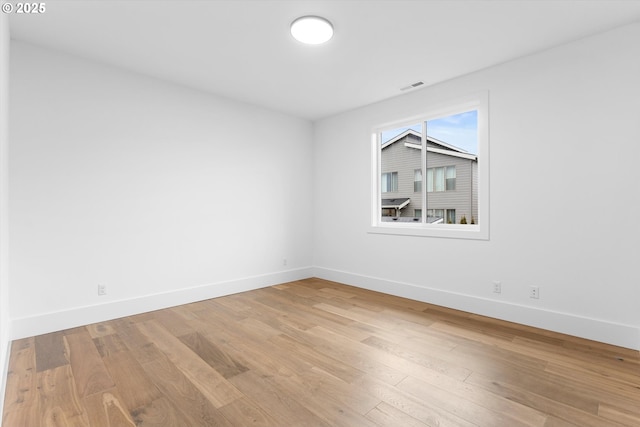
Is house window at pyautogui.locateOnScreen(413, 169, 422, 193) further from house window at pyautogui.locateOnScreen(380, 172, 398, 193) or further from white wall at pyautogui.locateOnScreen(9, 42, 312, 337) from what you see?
white wall at pyautogui.locateOnScreen(9, 42, 312, 337)

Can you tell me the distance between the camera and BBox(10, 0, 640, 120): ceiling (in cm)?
232

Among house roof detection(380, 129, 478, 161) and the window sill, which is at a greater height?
house roof detection(380, 129, 478, 161)

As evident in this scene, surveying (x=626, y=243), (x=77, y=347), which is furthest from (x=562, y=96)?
(x=77, y=347)

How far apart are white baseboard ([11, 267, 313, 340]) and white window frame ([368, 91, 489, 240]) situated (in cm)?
194

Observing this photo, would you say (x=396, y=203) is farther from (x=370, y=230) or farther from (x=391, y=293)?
(x=391, y=293)

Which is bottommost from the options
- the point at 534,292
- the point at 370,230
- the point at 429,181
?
the point at 534,292

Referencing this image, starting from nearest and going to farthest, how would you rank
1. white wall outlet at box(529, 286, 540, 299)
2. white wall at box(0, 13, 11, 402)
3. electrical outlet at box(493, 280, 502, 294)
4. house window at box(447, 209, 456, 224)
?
1. white wall at box(0, 13, 11, 402)
2. white wall outlet at box(529, 286, 540, 299)
3. electrical outlet at box(493, 280, 502, 294)
4. house window at box(447, 209, 456, 224)

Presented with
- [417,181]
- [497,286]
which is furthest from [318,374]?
[417,181]

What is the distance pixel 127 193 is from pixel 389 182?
3343 millimetres

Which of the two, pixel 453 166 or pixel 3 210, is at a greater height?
pixel 453 166

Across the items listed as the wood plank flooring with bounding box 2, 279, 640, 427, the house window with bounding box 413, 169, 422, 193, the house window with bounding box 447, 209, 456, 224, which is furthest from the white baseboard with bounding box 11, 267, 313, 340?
the house window with bounding box 447, 209, 456, 224

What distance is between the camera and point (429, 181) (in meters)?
4.00

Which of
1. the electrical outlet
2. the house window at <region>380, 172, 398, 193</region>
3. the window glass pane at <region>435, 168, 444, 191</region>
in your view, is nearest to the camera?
the electrical outlet

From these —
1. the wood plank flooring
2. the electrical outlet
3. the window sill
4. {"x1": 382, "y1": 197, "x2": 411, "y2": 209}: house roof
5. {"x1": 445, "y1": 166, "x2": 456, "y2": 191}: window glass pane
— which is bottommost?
the wood plank flooring
